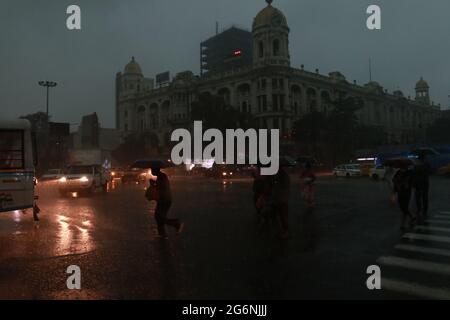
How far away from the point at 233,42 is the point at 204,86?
116 ft

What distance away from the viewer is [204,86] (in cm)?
8688

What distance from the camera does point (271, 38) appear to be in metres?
73.4

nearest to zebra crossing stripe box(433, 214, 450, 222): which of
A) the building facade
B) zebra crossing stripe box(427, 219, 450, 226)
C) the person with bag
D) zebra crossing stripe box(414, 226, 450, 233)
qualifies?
zebra crossing stripe box(427, 219, 450, 226)

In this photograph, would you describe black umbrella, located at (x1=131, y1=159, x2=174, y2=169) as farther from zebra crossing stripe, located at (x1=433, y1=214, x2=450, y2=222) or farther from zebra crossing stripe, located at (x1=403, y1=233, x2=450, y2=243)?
zebra crossing stripe, located at (x1=433, y1=214, x2=450, y2=222)

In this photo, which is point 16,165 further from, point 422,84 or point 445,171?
point 422,84

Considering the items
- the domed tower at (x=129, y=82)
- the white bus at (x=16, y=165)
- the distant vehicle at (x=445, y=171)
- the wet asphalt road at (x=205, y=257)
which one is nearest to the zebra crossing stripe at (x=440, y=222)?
the wet asphalt road at (x=205, y=257)

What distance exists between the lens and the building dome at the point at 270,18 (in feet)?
241

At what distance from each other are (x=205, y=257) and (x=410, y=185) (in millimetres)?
5717

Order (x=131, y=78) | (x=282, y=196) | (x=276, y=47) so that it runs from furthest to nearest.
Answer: (x=131, y=78), (x=276, y=47), (x=282, y=196)

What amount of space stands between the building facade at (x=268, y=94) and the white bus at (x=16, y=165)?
190 ft

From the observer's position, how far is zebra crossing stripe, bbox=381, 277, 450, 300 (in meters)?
5.48

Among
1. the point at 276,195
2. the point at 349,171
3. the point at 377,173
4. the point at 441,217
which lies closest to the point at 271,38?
the point at 349,171

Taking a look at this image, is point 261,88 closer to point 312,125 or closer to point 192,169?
point 312,125

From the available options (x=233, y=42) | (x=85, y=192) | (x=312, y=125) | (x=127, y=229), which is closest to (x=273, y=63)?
(x=312, y=125)
